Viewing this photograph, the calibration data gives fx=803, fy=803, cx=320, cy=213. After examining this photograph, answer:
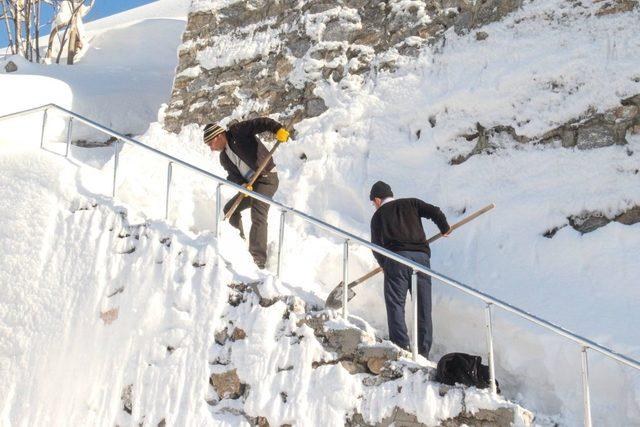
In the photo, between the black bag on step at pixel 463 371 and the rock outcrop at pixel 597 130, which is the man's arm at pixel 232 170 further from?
the black bag on step at pixel 463 371

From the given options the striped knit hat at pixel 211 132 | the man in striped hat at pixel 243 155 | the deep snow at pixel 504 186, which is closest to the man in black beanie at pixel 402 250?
the deep snow at pixel 504 186

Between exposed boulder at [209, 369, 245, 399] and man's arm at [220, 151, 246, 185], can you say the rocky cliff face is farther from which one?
exposed boulder at [209, 369, 245, 399]

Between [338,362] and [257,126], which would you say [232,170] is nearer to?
[257,126]

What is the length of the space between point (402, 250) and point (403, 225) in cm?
18

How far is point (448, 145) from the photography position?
24.0 feet

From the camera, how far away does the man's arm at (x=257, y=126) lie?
656cm

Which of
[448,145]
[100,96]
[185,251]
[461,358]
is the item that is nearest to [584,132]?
[448,145]

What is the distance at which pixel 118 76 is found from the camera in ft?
43.2

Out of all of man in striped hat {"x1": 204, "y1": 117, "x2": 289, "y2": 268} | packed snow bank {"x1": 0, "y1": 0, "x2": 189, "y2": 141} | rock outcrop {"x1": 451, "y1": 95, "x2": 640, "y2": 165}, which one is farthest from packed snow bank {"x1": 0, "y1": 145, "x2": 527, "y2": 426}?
packed snow bank {"x1": 0, "y1": 0, "x2": 189, "y2": 141}

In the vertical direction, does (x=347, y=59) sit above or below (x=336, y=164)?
above

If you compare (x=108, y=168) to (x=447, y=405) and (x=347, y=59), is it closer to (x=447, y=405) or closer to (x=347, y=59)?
(x=347, y=59)

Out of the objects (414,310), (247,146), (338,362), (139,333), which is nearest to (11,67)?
(247,146)

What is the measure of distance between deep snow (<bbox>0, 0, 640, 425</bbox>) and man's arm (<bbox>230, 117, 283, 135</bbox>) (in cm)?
87

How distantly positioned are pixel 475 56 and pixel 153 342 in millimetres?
4019
